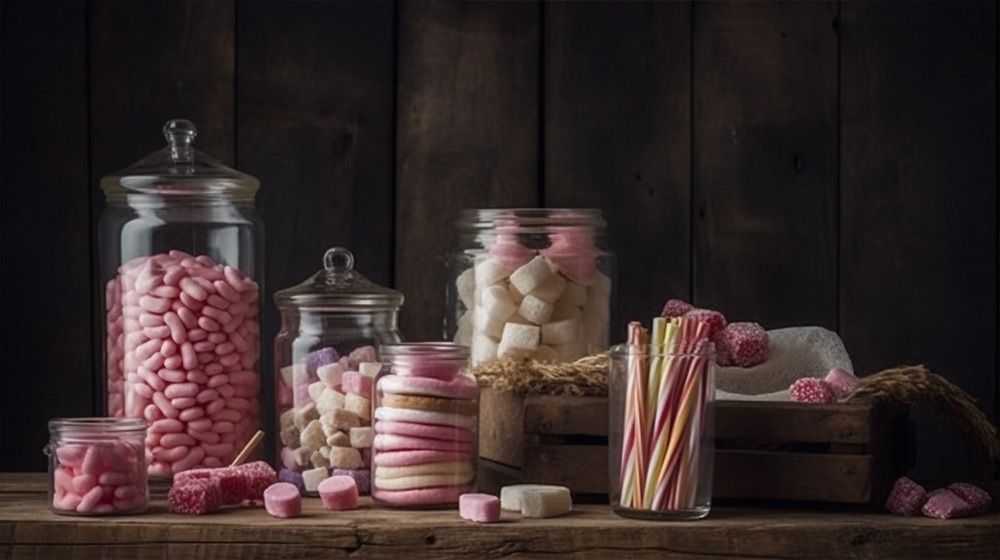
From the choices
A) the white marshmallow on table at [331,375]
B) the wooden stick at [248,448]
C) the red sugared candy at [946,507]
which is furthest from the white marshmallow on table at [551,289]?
the red sugared candy at [946,507]

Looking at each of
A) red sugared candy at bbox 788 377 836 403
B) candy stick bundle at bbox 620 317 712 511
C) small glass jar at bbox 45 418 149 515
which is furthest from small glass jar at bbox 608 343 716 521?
small glass jar at bbox 45 418 149 515

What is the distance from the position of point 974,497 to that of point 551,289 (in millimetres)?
459

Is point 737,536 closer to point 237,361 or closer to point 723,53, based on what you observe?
point 237,361

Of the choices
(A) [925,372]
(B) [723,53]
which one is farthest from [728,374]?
(B) [723,53]

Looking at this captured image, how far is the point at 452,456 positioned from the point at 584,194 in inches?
22.1

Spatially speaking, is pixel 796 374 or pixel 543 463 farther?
pixel 796 374

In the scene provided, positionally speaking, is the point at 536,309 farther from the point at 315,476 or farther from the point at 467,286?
the point at 315,476

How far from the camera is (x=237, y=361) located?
5.30 feet

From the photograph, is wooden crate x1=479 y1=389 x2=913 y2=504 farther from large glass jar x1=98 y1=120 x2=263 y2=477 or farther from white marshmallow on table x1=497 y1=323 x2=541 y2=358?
large glass jar x1=98 y1=120 x2=263 y2=477

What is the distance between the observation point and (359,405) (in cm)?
157

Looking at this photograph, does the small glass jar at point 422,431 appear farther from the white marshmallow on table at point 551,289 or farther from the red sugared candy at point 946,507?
the red sugared candy at point 946,507

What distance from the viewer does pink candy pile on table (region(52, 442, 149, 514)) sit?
1465 millimetres

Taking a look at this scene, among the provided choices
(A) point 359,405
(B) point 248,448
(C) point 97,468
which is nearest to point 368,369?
(A) point 359,405

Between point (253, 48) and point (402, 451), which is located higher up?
point (253, 48)
